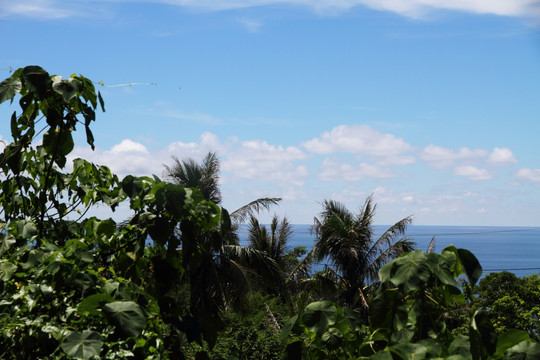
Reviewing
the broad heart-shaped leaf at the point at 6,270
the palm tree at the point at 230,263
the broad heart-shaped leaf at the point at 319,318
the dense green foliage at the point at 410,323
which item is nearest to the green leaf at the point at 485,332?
the dense green foliage at the point at 410,323

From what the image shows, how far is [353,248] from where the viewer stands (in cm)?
1956

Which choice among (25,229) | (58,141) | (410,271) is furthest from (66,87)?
(410,271)

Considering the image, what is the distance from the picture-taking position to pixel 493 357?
47.3 inches

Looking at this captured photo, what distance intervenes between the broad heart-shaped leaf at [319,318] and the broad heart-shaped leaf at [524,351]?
39 cm

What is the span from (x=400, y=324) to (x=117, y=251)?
110cm

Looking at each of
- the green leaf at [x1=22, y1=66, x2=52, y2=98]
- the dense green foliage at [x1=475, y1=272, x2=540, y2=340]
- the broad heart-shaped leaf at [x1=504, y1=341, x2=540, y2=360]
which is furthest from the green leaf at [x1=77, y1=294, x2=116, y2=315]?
the dense green foliage at [x1=475, y1=272, x2=540, y2=340]

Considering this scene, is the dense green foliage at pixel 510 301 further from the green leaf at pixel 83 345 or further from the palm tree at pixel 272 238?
the green leaf at pixel 83 345

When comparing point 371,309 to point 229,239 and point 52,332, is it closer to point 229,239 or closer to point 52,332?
point 52,332

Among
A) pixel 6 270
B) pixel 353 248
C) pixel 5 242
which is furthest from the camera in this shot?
pixel 353 248

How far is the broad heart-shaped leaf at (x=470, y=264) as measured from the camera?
1.28m

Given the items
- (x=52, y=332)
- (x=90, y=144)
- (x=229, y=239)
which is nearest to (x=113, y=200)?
(x=90, y=144)

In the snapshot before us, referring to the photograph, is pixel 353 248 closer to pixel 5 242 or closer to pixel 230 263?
pixel 230 263

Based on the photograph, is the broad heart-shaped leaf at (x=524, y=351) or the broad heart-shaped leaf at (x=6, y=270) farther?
the broad heart-shaped leaf at (x=6, y=270)

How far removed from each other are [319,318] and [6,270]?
1019mm
